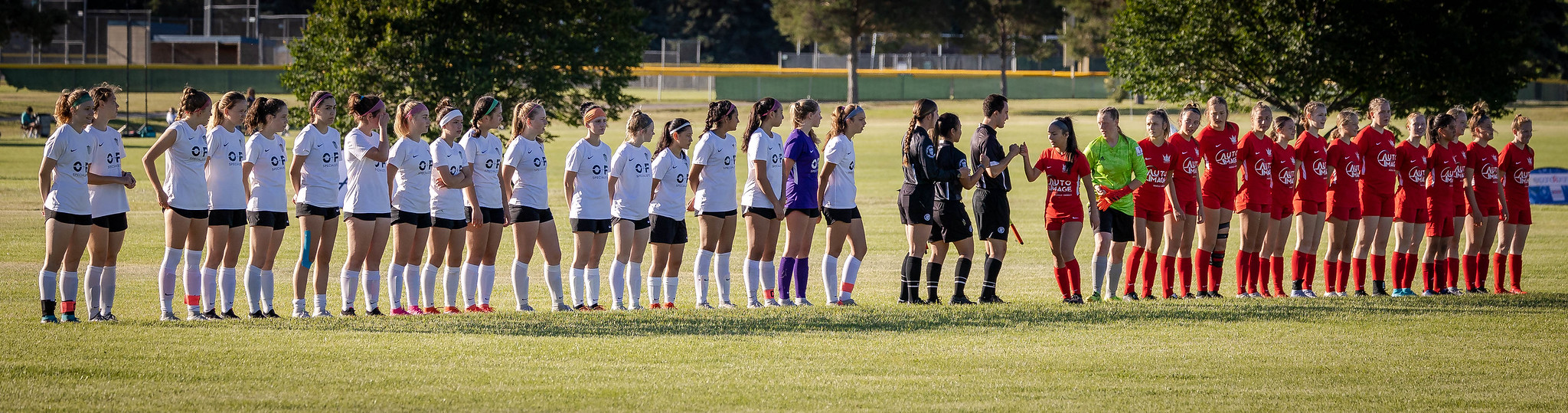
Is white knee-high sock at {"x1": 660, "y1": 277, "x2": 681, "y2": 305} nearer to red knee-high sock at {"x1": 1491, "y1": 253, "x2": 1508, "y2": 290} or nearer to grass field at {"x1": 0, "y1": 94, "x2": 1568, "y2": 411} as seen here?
grass field at {"x1": 0, "y1": 94, "x2": 1568, "y2": 411}

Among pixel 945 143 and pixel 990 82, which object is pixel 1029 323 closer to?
pixel 945 143

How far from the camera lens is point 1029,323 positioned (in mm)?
8664

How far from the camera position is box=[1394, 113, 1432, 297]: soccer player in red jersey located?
11250 mm

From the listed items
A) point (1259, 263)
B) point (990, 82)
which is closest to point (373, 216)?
point (1259, 263)

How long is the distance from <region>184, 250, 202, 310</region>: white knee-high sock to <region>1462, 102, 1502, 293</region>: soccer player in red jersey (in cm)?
972

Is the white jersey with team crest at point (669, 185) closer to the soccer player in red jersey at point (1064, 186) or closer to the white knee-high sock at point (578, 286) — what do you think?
the white knee-high sock at point (578, 286)

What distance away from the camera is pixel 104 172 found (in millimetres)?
Answer: 8367

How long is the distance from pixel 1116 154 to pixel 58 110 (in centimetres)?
703

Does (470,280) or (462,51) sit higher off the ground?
(462,51)

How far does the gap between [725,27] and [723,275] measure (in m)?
72.1

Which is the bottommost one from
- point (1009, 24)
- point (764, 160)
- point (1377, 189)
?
point (1377, 189)

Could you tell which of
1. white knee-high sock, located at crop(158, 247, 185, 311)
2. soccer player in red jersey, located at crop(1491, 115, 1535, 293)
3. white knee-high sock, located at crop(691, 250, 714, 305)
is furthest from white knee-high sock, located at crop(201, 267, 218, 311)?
soccer player in red jersey, located at crop(1491, 115, 1535, 293)

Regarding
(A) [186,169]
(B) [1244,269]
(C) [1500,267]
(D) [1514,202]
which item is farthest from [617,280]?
(D) [1514,202]

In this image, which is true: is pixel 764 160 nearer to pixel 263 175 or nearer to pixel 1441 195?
pixel 263 175
